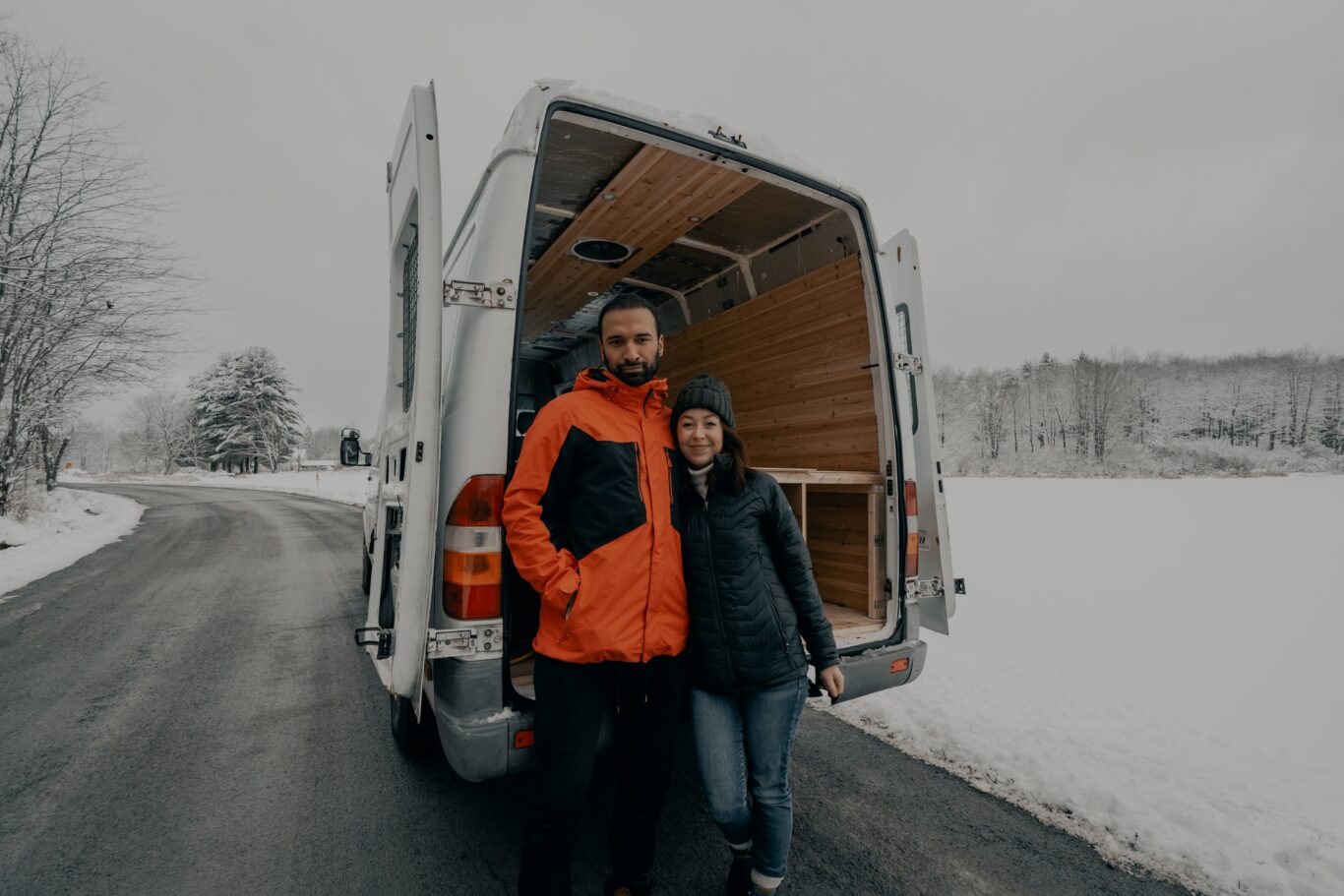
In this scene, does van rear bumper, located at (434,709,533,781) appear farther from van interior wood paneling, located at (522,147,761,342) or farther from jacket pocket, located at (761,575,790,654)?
van interior wood paneling, located at (522,147,761,342)

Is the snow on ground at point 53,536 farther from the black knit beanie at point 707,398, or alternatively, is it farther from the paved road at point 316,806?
the black knit beanie at point 707,398

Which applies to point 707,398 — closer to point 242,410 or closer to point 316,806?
point 316,806

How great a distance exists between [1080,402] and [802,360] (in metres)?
62.5

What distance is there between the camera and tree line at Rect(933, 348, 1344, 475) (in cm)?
4984

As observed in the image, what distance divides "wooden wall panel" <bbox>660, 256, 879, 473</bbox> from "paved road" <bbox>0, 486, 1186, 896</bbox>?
1633 millimetres

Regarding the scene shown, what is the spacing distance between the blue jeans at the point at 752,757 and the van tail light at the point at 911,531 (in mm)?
1222

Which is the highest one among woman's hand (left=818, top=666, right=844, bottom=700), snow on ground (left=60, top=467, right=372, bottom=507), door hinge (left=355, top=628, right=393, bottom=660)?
door hinge (left=355, top=628, right=393, bottom=660)

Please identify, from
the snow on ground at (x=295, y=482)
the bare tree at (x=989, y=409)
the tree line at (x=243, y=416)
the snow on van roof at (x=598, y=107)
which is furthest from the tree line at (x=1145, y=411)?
the tree line at (x=243, y=416)

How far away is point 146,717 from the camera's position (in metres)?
3.47

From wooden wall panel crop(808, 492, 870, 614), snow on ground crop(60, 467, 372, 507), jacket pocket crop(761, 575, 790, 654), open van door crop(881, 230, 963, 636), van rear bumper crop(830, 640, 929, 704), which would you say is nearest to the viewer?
jacket pocket crop(761, 575, 790, 654)

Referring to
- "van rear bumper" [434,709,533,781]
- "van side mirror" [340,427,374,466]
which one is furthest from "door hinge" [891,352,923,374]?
"van side mirror" [340,427,374,466]

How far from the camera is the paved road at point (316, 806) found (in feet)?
7.09

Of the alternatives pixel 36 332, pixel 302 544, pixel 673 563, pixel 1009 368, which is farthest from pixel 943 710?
pixel 1009 368

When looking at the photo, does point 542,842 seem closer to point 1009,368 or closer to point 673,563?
point 673,563
